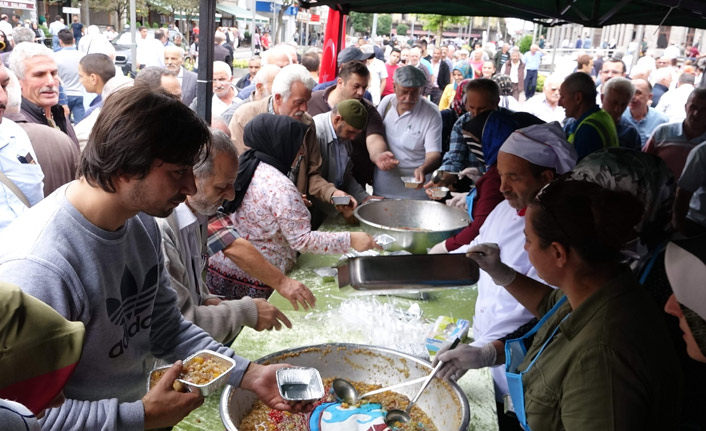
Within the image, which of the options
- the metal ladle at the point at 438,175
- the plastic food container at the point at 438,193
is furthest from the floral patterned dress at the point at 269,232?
the metal ladle at the point at 438,175

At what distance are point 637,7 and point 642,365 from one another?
4307 mm

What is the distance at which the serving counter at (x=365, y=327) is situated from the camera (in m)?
1.77

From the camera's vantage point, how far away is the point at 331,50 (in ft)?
19.3

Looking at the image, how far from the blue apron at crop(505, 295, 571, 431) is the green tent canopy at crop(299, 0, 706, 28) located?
9.84 ft

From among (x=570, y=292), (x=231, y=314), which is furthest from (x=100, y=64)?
(x=570, y=292)

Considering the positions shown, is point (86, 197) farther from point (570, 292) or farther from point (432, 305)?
point (432, 305)

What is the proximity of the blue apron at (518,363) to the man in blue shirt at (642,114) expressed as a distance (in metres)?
4.57

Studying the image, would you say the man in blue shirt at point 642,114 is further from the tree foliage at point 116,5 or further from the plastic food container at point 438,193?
the tree foliage at point 116,5

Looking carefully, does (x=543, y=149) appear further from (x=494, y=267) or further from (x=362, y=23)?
(x=362, y=23)

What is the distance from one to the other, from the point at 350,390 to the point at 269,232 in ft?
3.37

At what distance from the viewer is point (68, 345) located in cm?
71

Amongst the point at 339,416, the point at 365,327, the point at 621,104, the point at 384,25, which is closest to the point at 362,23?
the point at 384,25

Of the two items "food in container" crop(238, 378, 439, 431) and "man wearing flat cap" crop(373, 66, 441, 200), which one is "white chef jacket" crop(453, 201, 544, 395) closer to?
"food in container" crop(238, 378, 439, 431)

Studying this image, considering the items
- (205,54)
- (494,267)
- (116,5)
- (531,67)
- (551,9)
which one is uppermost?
(116,5)
